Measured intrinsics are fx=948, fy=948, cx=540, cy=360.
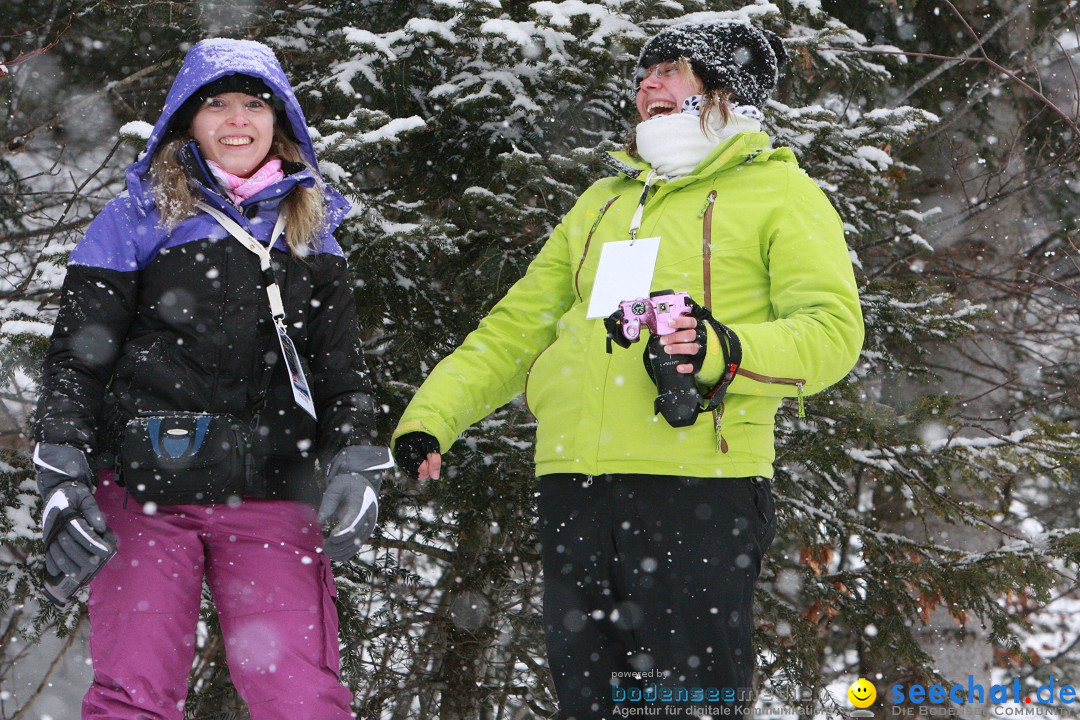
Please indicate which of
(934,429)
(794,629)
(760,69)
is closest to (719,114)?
(760,69)

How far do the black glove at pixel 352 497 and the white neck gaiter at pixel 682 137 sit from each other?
1.13 metres

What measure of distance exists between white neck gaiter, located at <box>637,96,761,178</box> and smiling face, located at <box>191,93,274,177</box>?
116 cm

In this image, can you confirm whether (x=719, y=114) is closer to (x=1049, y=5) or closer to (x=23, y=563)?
(x=23, y=563)

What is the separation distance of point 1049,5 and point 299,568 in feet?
23.7

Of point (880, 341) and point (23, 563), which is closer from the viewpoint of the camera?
point (23, 563)

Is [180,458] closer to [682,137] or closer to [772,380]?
[772,380]

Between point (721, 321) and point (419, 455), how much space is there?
0.89 m

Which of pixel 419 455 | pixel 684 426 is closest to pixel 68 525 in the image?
pixel 419 455

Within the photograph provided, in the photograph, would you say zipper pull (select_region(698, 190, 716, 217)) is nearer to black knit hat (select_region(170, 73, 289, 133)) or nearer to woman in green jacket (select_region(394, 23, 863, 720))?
woman in green jacket (select_region(394, 23, 863, 720))

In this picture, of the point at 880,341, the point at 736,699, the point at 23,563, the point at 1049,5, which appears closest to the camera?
the point at 736,699

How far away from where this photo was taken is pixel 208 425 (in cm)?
248

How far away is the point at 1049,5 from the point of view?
7.18 metres

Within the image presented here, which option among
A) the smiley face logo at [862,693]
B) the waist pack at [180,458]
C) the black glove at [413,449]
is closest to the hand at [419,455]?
the black glove at [413,449]

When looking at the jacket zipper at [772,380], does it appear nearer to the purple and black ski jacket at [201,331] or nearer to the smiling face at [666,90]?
the smiling face at [666,90]
